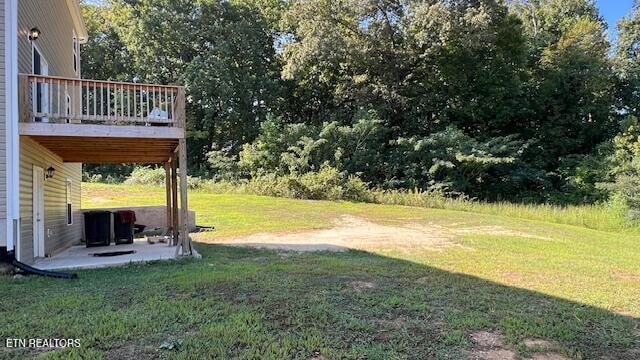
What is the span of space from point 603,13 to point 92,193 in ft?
100.0

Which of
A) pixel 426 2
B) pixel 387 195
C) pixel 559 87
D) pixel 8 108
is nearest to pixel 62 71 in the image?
pixel 8 108

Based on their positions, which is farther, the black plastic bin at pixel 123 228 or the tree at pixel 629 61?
the tree at pixel 629 61

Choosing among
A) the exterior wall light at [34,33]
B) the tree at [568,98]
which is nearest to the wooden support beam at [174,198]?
the exterior wall light at [34,33]

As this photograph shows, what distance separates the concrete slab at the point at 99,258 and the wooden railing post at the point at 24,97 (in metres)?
2.22

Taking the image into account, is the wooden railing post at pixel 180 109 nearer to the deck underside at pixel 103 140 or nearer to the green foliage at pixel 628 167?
the deck underside at pixel 103 140

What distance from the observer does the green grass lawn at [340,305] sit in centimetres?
383

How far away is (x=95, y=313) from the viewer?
15.0ft

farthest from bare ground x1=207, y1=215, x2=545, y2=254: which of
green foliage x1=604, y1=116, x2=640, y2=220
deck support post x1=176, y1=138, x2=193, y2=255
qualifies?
green foliage x1=604, y1=116, x2=640, y2=220

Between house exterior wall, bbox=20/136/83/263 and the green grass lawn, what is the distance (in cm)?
133

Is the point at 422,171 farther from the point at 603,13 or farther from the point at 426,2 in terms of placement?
the point at 603,13

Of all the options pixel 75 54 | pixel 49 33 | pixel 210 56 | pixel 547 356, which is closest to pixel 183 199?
pixel 49 33

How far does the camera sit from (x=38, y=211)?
827 cm

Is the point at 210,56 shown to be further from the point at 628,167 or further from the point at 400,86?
the point at 628,167

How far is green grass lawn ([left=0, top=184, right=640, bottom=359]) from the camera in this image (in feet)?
12.6
